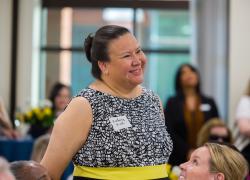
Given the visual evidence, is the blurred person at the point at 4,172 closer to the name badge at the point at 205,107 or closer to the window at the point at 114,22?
Result: the name badge at the point at 205,107

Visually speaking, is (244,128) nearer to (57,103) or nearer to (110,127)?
(57,103)

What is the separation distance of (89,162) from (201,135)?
2580mm

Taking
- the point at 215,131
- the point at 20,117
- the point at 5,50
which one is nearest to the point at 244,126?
the point at 215,131

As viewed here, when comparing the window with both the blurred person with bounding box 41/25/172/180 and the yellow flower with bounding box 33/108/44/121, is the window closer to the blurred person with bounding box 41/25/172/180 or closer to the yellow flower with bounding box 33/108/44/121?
the yellow flower with bounding box 33/108/44/121

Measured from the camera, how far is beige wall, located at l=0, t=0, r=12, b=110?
291 inches

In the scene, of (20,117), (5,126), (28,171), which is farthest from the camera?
(20,117)

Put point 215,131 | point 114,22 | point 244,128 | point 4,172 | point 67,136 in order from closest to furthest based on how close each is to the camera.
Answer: point 4,172 < point 67,136 < point 215,131 < point 244,128 < point 114,22

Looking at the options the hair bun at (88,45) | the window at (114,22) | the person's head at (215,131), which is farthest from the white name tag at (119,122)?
the window at (114,22)

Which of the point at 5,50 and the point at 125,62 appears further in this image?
the point at 5,50

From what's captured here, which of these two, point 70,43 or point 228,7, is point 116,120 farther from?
point 70,43

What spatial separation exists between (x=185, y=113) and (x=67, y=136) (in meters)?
3.27

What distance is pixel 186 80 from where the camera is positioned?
544 centimetres

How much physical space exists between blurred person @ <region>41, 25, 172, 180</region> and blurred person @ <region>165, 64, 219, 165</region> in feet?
9.86

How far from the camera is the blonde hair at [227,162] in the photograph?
2385 mm
